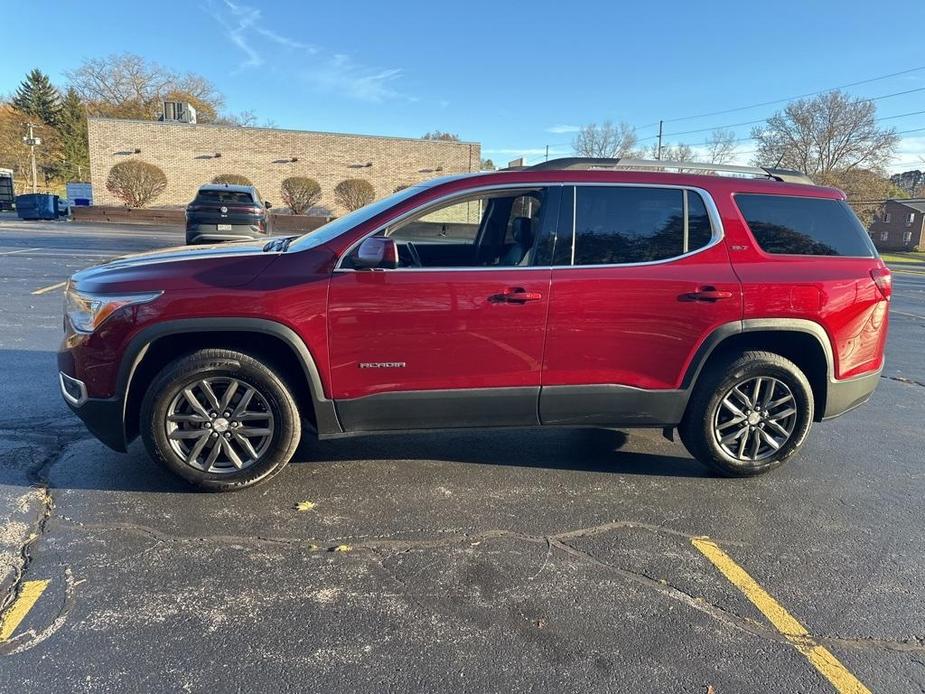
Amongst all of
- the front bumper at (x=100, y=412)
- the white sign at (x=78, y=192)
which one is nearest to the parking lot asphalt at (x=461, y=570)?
the front bumper at (x=100, y=412)

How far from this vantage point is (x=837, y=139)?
56156 mm

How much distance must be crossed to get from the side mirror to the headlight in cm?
110

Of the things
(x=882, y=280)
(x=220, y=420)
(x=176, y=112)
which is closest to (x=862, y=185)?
(x=176, y=112)

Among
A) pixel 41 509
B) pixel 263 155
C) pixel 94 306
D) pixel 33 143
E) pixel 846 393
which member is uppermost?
pixel 33 143

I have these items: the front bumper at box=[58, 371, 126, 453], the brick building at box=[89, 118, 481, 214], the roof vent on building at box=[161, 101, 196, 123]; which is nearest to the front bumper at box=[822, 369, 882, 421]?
the front bumper at box=[58, 371, 126, 453]

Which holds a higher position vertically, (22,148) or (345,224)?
(22,148)

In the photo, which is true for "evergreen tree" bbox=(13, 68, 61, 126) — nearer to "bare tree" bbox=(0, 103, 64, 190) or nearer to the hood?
"bare tree" bbox=(0, 103, 64, 190)

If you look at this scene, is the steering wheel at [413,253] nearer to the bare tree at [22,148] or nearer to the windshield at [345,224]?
the windshield at [345,224]

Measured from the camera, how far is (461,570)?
117 inches

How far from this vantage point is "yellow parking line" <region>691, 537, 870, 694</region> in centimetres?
233

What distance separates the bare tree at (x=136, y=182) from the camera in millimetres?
31906

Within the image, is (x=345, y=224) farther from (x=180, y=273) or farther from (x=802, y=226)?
(x=802, y=226)

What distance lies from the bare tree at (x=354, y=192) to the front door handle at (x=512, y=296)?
31899 mm

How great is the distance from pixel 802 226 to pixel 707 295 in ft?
2.93
